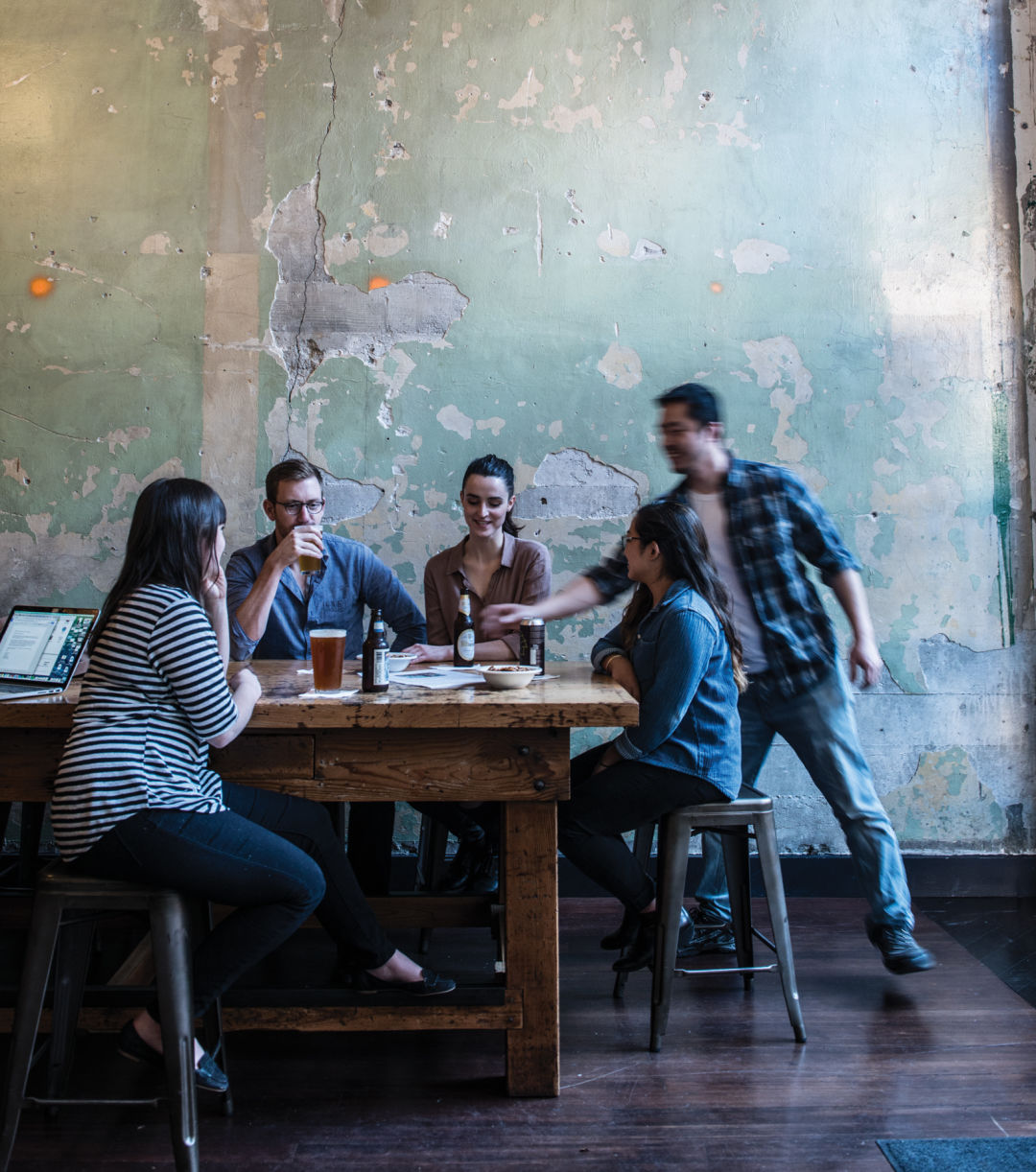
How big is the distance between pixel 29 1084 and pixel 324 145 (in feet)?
9.94

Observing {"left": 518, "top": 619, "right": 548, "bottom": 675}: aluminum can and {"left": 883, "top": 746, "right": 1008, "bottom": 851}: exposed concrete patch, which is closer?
{"left": 518, "top": 619, "right": 548, "bottom": 675}: aluminum can

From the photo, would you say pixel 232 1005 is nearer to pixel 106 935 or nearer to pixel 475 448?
pixel 106 935

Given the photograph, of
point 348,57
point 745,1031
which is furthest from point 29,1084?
point 348,57

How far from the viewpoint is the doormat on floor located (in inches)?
70.0

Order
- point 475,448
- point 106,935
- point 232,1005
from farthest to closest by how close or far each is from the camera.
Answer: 1. point 475,448
2. point 106,935
3. point 232,1005

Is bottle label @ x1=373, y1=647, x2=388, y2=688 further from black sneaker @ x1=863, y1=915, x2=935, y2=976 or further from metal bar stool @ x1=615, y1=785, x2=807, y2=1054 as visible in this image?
black sneaker @ x1=863, y1=915, x2=935, y2=976

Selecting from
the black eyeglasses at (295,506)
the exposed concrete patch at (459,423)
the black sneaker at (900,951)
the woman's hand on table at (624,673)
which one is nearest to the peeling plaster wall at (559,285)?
the exposed concrete patch at (459,423)

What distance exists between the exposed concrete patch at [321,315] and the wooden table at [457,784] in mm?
1807

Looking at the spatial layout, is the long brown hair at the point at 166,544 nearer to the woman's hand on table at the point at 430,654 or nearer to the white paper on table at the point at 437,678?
the white paper on table at the point at 437,678

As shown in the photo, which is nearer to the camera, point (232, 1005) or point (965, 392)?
point (232, 1005)

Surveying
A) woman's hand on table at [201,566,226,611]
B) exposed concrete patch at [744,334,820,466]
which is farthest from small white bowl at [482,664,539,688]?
exposed concrete patch at [744,334,820,466]

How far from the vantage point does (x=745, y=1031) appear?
2.37 metres

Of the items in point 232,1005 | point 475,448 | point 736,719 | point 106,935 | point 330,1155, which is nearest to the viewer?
point 330,1155

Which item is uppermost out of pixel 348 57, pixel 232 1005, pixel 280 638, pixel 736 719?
pixel 348 57
